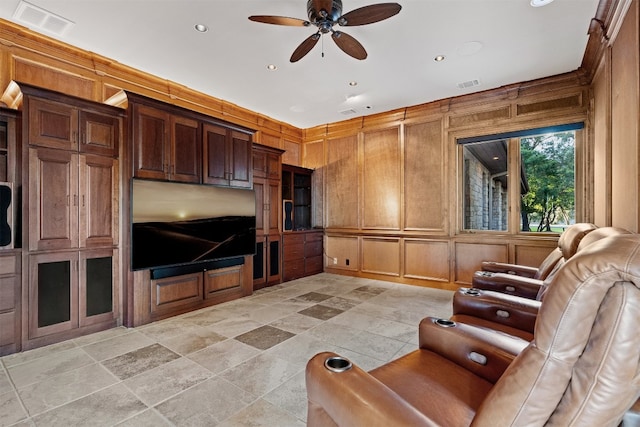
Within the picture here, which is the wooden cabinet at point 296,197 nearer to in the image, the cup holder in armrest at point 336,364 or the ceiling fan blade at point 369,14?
the ceiling fan blade at point 369,14

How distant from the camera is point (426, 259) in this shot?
5.24m

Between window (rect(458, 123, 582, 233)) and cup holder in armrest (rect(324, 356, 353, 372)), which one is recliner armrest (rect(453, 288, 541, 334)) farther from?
window (rect(458, 123, 582, 233))

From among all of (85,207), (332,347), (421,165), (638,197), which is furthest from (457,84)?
(85,207)

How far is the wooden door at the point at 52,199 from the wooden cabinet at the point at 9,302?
187mm

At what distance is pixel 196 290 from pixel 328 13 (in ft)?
11.2

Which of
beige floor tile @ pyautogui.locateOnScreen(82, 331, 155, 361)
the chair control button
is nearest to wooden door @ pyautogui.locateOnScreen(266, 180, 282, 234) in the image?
beige floor tile @ pyautogui.locateOnScreen(82, 331, 155, 361)

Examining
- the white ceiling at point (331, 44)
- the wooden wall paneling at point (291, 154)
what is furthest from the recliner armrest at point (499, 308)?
the wooden wall paneling at point (291, 154)

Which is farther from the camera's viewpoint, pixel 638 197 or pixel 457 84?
pixel 457 84

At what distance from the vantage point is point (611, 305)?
0.69 metres

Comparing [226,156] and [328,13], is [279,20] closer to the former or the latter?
[328,13]

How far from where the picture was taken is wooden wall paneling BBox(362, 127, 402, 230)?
557cm

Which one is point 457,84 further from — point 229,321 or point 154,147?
point 229,321

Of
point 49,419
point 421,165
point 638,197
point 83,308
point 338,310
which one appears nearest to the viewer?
point 49,419

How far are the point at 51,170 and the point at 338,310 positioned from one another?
3.44m
